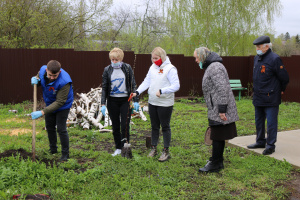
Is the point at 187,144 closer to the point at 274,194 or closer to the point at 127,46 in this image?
the point at 274,194

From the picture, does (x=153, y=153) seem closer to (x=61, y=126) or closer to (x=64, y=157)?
(x=64, y=157)

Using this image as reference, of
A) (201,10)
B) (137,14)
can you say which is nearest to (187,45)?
(201,10)

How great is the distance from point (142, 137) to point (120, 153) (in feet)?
4.76

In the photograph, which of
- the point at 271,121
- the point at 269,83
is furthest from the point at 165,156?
the point at 269,83

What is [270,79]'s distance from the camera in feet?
16.7

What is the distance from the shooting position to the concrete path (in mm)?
4927

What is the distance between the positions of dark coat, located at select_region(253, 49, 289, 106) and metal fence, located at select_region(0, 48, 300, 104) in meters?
5.09

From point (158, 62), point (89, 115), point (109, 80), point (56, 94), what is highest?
point (158, 62)

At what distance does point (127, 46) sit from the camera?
19.1 metres

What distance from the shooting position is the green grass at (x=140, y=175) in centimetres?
367

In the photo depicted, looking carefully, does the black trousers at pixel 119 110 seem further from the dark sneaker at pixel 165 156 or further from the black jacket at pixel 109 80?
the dark sneaker at pixel 165 156

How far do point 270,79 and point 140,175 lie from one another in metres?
2.79

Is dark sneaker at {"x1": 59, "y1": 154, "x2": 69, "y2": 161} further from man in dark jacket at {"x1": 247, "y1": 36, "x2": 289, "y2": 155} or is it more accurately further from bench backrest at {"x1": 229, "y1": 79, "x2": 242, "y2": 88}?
bench backrest at {"x1": 229, "y1": 79, "x2": 242, "y2": 88}

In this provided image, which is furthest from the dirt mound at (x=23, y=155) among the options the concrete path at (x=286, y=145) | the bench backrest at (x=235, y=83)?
the bench backrest at (x=235, y=83)
